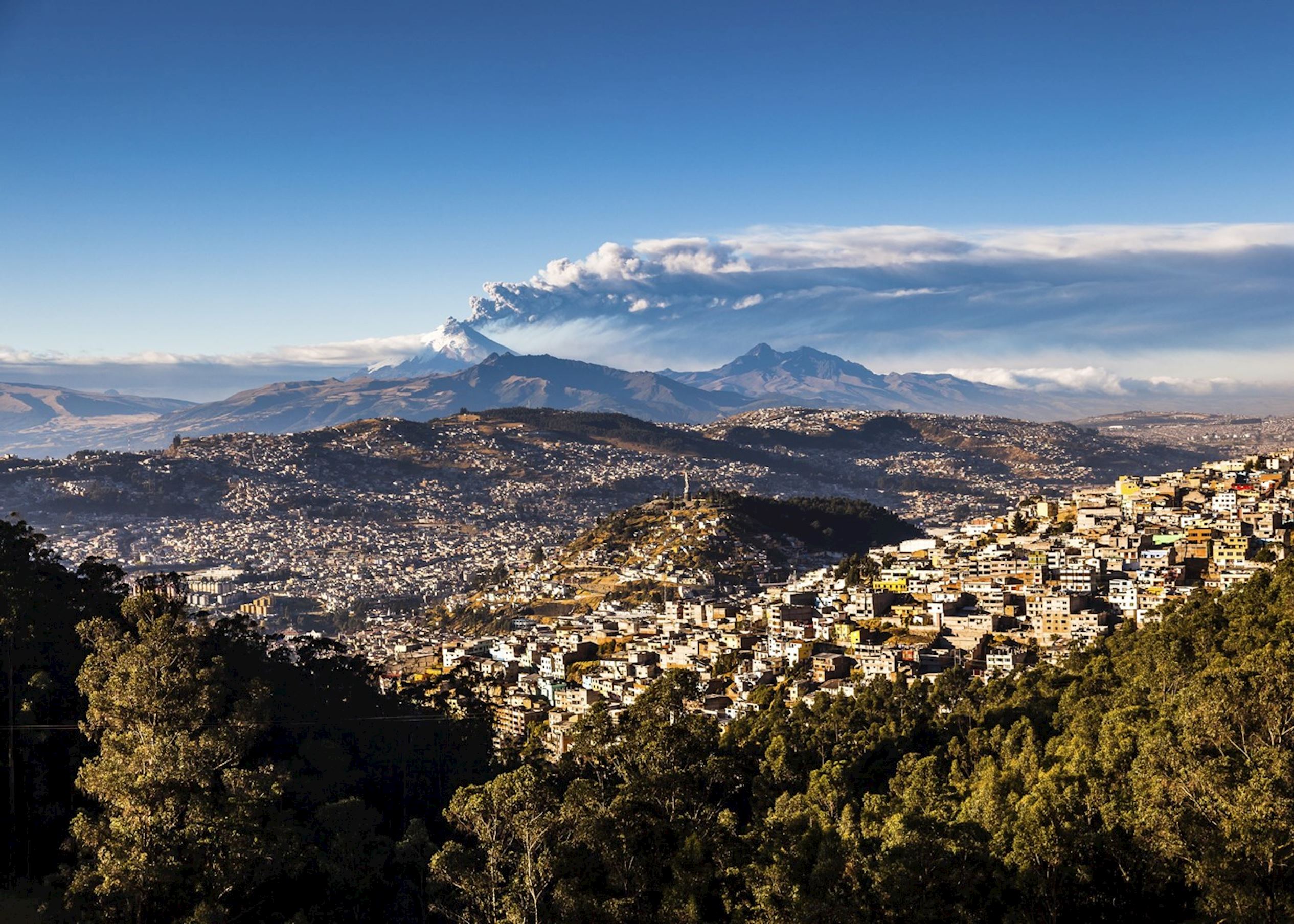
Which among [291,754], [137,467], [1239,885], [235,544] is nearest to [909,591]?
[291,754]

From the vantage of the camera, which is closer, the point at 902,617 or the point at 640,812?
the point at 640,812

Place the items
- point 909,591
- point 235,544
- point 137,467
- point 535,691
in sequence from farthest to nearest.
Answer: point 137,467, point 235,544, point 909,591, point 535,691

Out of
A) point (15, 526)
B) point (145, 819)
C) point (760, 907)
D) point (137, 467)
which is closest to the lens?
point (760, 907)

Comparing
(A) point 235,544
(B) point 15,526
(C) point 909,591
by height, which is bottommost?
(A) point 235,544

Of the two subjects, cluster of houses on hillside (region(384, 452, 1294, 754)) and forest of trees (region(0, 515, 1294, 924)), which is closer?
forest of trees (region(0, 515, 1294, 924))

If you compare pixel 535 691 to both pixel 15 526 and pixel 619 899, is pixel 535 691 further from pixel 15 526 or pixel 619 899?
pixel 619 899

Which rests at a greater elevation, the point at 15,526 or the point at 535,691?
the point at 15,526

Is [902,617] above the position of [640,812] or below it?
below

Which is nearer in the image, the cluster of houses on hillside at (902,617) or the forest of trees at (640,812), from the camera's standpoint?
the forest of trees at (640,812)
